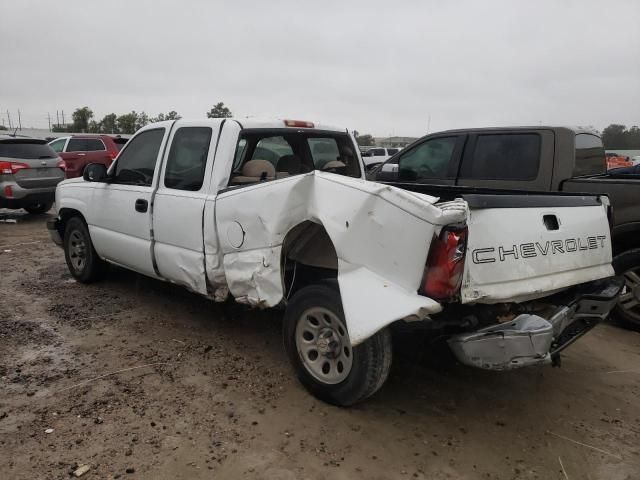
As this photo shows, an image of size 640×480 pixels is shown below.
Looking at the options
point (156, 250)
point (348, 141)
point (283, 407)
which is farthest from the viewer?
point (348, 141)

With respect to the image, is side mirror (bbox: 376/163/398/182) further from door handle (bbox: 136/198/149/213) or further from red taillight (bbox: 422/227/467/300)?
red taillight (bbox: 422/227/467/300)

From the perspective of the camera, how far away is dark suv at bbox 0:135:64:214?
9.94 meters

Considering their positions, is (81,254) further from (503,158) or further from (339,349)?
(503,158)

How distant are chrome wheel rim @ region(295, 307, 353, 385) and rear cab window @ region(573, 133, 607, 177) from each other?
334cm

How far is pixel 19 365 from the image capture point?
12.4 feet

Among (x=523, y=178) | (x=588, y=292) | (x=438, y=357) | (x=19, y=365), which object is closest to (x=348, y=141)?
(x=523, y=178)

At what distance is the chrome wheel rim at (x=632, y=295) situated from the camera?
15.4ft

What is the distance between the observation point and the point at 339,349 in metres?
3.16

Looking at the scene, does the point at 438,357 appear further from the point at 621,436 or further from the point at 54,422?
the point at 54,422

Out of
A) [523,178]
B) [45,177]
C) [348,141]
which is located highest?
[348,141]

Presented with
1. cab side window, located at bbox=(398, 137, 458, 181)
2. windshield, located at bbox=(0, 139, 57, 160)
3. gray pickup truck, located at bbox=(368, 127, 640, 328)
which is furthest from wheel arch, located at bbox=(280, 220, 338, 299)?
windshield, located at bbox=(0, 139, 57, 160)

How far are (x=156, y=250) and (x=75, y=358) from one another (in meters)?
1.06

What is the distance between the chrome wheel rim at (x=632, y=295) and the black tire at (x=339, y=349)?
298 cm

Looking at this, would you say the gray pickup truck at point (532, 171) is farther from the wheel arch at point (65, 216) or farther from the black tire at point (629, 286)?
the wheel arch at point (65, 216)
